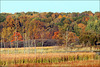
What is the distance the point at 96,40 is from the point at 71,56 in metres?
27.8

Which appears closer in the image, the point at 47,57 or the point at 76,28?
the point at 47,57

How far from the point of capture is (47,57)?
90.1 ft

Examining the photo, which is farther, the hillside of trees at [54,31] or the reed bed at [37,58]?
the hillside of trees at [54,31]

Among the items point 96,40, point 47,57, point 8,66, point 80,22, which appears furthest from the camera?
point 80,22

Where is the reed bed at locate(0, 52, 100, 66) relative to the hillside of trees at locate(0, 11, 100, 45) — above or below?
below

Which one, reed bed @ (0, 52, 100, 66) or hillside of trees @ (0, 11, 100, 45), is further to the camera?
hillside of trees @ (0, 11, 100, 45)

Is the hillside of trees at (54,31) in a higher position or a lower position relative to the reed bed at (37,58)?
higher

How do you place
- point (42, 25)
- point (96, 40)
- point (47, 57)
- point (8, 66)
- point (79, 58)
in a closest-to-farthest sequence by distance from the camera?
point (8, 66), point (47, 57), point (79, 58), point (96, 40), point (42, 25)

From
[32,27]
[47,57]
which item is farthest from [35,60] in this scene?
[32,27]

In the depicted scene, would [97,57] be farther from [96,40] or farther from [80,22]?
[80,22]

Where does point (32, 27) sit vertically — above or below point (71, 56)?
above

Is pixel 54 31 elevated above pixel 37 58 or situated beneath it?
elevated above

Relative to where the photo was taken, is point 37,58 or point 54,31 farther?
point 54,31

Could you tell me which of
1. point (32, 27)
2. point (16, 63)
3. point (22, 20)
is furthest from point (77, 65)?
point (22, 20)
